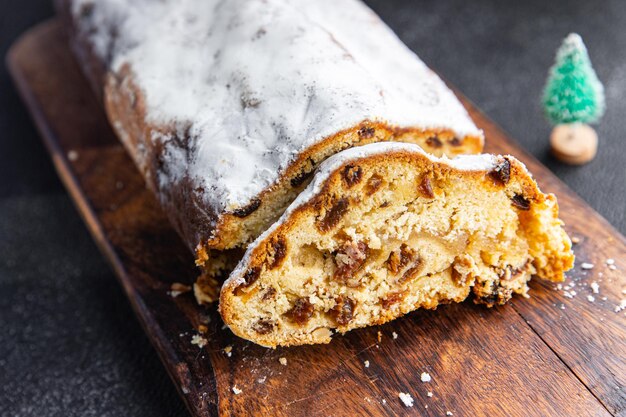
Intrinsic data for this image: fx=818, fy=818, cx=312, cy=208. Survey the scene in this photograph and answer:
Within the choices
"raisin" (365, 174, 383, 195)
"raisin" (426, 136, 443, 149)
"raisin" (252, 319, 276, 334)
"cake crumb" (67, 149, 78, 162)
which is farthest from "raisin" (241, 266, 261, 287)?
"cake crumb" (67, 149, 78, 162)

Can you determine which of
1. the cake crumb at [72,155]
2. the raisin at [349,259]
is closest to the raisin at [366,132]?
the raisin at [349,259]

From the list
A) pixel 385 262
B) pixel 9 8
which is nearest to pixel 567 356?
pixel 385 262

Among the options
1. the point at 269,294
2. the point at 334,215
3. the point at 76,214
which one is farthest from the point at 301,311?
the point at 76,214

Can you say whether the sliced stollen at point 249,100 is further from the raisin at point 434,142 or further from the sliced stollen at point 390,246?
the sliced stollen at point 390,246

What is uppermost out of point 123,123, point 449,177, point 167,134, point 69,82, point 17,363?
point 449,177

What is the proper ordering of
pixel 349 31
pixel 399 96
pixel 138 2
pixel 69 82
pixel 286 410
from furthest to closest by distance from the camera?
1. pixel 69 82
2. pixel 138 2
3. pixel 349 31
4. pixel 399 96
5. pixel 286 410

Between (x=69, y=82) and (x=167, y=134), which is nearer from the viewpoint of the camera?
(x=167, y=134)

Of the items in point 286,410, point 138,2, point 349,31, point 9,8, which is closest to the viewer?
point 286,410

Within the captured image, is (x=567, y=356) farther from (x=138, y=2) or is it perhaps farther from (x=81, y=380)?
(x=138, y=2)

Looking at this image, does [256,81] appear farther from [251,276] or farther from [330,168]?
[251,276]
